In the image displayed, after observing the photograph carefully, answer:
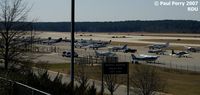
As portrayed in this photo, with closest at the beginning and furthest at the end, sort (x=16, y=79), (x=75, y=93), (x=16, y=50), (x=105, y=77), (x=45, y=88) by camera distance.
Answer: (x=75, y=93) < (x=45, y=88) < (x=16, y=79) < (x=16, y=50) < (x=105, y=77)

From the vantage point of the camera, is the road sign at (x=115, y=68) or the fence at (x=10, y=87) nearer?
the fence at (x=10, y=87)

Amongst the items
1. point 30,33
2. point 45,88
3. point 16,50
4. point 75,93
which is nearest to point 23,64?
point 16,50

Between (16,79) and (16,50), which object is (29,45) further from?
(16,79)

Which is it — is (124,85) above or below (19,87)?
below

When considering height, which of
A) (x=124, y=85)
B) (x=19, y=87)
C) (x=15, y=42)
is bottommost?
(x=124, y=85)

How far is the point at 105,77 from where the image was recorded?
37000 millimetres

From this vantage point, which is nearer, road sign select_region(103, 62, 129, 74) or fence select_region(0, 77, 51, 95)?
fence select_region(0, 77, 51, 95)

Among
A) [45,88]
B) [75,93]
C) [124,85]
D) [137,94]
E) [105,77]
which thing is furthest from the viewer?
[124,85]

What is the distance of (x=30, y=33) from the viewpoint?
29.1m

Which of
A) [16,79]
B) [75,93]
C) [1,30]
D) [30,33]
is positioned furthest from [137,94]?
[75,93]

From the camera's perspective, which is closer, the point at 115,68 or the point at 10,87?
the point at 10,87

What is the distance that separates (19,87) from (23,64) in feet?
34.4

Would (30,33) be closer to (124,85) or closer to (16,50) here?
(16,50)

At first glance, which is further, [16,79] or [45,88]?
[16,79]
